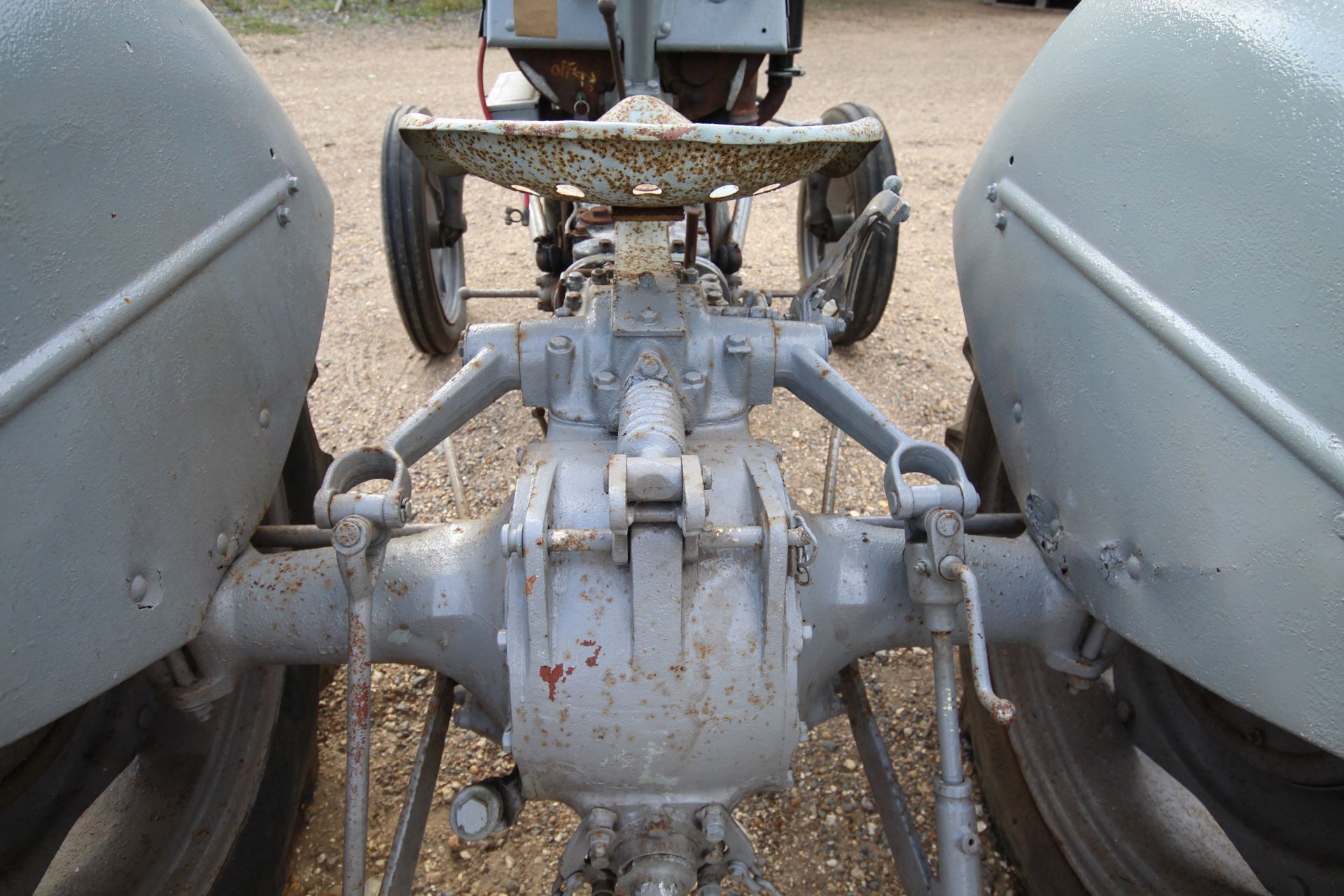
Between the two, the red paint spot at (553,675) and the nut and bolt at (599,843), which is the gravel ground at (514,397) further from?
the red paint spot at (553,675)

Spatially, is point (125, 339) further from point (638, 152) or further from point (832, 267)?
point (832, 267)

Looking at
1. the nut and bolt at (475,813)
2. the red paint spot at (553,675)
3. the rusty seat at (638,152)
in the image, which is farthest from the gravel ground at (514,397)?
the rusty seat at (638,152)

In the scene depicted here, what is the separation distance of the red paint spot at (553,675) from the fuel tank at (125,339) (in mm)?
437

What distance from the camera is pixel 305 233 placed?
4.73 feet

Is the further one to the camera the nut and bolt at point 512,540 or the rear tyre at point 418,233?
the rear tyre at point 418,233

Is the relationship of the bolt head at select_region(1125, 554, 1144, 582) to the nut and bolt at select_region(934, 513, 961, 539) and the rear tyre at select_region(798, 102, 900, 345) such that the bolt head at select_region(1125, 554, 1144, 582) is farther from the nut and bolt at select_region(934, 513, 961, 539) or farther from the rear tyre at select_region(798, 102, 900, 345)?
the rear tyre at select_region(798, 102, 900, 345)

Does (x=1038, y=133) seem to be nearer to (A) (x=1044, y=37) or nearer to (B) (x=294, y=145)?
(B) (x=294, y=145)

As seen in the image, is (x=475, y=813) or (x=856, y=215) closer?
(x=475, y=813)

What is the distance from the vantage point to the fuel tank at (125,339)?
0.83 metres

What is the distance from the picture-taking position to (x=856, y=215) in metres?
3.12

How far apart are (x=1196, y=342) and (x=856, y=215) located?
2.32 metres

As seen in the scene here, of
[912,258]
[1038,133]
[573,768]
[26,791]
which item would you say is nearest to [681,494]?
[573,768]

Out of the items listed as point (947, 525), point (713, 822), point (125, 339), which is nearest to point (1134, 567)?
point (947, 525)

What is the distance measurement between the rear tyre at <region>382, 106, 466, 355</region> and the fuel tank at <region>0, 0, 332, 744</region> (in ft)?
4.58
